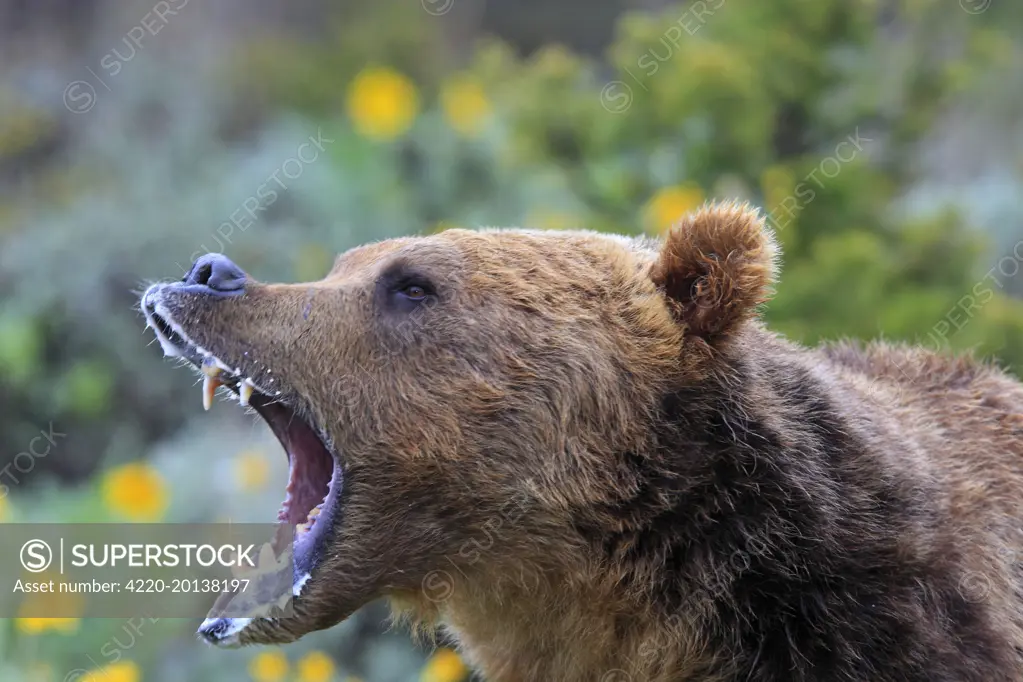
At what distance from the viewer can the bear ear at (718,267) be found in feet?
9.55

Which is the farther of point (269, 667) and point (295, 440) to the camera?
point (269, 667)

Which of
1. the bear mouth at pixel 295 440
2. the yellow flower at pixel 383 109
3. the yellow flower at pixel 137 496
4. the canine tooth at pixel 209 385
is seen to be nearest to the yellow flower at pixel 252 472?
the yellow flower at pixel 137 496

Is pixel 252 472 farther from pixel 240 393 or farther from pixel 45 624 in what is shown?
pixel 240 393

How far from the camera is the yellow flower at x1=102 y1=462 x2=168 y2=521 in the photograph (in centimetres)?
518

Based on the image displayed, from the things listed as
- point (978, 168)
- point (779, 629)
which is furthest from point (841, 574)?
point (978, 168)

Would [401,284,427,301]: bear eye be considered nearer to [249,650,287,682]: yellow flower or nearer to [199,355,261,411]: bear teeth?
[199,355,261,411]: bear teeth

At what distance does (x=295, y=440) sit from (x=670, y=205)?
3.22 meters

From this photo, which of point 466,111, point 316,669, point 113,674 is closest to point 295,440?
point 113,674

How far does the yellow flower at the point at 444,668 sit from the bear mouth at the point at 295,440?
5.23 feet

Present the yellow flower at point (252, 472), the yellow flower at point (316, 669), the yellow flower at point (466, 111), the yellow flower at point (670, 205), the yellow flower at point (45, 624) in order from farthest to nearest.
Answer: the yellow flower at point (466, 111)
the yellow flower at point (670, 205)
the yellow flower at point (252, 472)
the yellow flower at point (316, 669)
the yellow flower at point (45, 624)

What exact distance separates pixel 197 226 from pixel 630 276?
16.8ft

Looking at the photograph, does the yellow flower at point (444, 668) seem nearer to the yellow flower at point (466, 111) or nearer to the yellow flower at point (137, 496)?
the yellow flower at point (137, 496)

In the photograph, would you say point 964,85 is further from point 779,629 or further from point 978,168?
point 779,629

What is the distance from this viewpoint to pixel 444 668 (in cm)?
457
